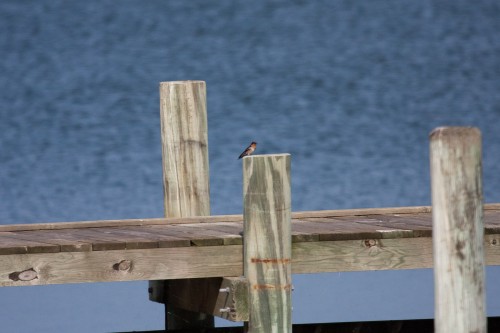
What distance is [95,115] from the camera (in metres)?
20.7

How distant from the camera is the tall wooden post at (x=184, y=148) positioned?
7973 millimetres

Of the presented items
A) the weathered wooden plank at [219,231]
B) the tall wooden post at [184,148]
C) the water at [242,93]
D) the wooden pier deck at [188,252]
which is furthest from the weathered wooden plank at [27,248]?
the water at [242,93]

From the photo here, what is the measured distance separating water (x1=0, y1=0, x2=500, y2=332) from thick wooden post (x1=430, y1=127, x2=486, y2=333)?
1157 centimetres

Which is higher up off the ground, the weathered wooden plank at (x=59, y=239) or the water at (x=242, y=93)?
the water at (x=242, y=93)

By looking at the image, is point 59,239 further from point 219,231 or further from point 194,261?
point 219,231

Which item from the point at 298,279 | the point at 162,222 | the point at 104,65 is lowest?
the point at 298,279

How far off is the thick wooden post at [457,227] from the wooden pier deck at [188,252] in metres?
1.44

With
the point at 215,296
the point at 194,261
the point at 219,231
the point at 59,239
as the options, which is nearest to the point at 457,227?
the point at 194,261

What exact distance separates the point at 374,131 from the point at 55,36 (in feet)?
20.7

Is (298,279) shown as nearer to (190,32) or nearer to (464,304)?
(464,304)

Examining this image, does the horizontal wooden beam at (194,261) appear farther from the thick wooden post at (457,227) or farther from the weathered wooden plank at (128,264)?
the thick wooden post at (457,227)

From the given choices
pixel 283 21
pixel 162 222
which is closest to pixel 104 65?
pixel 283 21

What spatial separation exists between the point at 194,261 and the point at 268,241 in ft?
1.46

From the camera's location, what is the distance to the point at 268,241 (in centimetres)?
621
